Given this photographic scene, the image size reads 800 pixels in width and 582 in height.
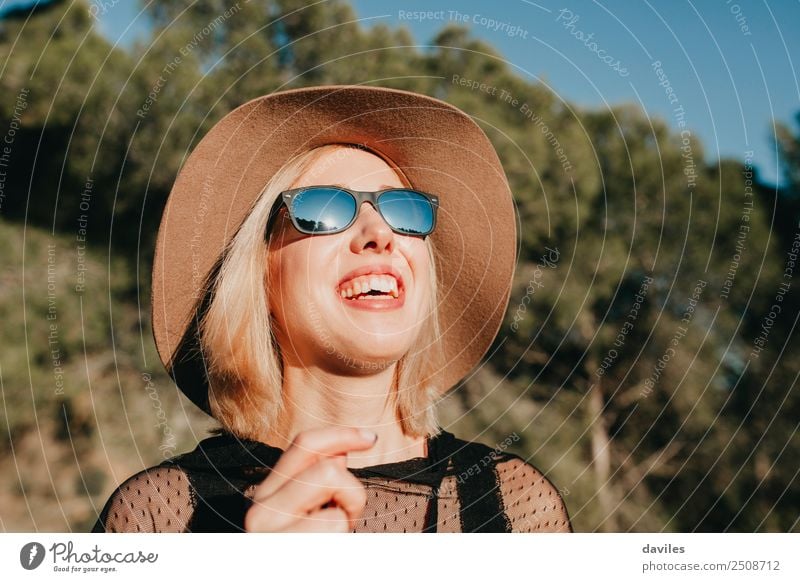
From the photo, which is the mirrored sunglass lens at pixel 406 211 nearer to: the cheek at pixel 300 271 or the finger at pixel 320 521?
the cheek at pixel 300 271

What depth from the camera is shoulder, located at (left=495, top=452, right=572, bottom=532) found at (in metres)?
1.42

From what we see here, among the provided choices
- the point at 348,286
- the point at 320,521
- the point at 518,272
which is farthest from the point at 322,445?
the point at 518,272

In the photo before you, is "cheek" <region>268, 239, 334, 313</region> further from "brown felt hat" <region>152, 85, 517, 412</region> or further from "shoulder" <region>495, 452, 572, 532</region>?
"shoulder" <region>495, 452, 572, 532</region>

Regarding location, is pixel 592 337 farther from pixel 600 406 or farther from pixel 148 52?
pixel 148 52

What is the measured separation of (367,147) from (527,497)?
77 centimetres

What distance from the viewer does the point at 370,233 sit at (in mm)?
1308

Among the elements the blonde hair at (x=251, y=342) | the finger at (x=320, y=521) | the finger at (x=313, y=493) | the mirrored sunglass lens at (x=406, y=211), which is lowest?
the finger at (x=320, y=521)

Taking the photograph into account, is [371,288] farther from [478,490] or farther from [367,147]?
[478,490]

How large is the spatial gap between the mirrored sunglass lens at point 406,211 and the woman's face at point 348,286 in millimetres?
19

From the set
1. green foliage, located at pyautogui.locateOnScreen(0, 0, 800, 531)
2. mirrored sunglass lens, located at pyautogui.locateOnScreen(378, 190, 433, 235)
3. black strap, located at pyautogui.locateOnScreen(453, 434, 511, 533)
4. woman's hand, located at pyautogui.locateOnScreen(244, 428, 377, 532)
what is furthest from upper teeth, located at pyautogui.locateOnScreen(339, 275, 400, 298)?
green foliage, located at pyautogui.locateOnScreen(0, 0, 800, 531)

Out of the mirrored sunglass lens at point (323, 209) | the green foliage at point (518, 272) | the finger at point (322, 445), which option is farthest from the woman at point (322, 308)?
the green foliage at point (518, 272)

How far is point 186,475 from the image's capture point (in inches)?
52.8

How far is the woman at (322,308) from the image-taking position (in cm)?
131
